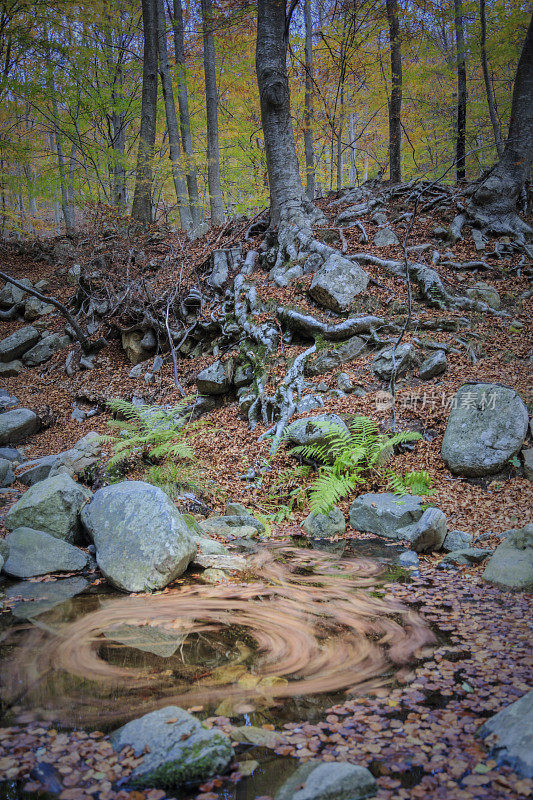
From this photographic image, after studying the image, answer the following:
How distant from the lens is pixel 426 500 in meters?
5.37

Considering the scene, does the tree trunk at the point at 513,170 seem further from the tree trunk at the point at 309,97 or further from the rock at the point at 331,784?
the rock at the point at 331,784

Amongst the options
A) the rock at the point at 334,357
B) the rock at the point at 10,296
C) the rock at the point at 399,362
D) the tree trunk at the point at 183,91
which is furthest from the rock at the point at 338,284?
the rock at the point at 10,296

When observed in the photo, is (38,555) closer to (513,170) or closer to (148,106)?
(513,170)

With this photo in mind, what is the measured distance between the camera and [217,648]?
10.5 feet

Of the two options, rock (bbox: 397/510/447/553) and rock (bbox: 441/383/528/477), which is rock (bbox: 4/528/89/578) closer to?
rock (bbox: 397/510/447/553)

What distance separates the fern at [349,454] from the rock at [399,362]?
1.15 meters

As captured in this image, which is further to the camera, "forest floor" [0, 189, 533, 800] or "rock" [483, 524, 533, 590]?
"rock" [483, 524, 533, 590]

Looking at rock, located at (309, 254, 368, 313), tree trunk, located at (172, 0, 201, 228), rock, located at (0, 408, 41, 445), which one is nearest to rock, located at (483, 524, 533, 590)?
rock, located at (309, 254, 368, 313)

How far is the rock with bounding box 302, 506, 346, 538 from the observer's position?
17.8 ft

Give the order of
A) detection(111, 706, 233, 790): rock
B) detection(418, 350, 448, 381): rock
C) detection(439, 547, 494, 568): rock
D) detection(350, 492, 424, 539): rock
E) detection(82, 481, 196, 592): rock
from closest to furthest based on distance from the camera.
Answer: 1. detection(111, 706, 233, 790): rock
2. detection(82, 481, 196, 592): rock
3. detection(439, 547, 494, 568): rock
4. detection(350, 492, 424, 539): rock
5. detection(418, 350, 448, 381): rock

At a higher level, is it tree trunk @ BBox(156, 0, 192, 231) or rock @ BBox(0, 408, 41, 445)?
tree trunk @ BBox(156, 0, 192, 231)

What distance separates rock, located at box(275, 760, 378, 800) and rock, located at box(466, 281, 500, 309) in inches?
Answer: 305

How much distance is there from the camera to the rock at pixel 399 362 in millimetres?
7129

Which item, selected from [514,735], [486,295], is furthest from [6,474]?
[486,295]
